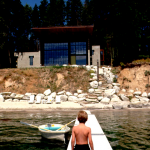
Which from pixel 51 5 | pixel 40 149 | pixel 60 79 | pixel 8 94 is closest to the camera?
pixel 40 149

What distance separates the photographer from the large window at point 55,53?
1156 inches

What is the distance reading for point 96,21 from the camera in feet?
147

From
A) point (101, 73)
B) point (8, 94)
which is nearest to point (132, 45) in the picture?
point (101, 73)

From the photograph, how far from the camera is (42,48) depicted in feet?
97.1

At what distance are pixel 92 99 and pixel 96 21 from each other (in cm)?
3125

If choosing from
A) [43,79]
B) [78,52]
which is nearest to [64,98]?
[43,79]

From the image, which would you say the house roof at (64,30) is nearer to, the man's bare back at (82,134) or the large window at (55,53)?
the large window at (55,53)

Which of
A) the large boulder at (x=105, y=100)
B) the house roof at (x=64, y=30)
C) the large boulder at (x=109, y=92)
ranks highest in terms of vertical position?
the house roof at (x=64, y=30)

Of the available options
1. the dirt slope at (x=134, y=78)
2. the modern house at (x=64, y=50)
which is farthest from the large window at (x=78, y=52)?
the dirt slope at (x=134, y=78)

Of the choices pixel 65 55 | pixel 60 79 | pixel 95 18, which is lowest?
pixel 60 79

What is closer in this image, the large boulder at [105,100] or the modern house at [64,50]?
the large boulder at [105,100]

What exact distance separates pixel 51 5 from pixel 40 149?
48728 millimetres

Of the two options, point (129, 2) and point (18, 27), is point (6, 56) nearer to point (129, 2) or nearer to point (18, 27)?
point (18, 27)

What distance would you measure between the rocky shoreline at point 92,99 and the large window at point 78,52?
5.95 metres
